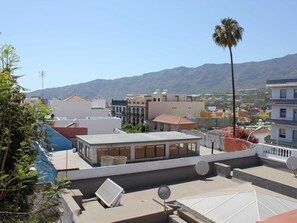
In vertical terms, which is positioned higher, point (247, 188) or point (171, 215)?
point (247, 188)

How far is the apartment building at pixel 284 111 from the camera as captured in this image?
41.1 meters

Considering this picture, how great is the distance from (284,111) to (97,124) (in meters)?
27.0

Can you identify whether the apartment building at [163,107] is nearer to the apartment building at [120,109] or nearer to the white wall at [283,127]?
the apartment building at [120,109]

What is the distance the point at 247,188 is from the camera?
11570 millimetres

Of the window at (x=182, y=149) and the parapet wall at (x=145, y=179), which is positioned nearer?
the parapet wall at (x=145, y=179)

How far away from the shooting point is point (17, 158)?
5.70 m

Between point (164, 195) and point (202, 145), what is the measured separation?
13150 millimetres

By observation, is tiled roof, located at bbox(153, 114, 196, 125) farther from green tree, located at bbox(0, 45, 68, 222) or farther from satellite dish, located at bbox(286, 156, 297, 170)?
green tree, located at bbox(0, 45, 68, 222)

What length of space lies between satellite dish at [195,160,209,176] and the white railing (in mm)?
4640

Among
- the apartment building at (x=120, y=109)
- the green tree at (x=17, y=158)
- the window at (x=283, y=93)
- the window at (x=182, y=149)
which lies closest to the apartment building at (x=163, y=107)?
the apartment building at (x=120, y=109)

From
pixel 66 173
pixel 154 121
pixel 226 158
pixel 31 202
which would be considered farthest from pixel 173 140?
pixel 154 121

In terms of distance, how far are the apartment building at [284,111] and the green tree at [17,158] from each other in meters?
39.6

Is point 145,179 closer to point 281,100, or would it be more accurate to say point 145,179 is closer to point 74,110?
point 281,100

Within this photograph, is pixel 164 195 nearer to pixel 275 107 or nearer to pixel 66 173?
pixel 66 173
